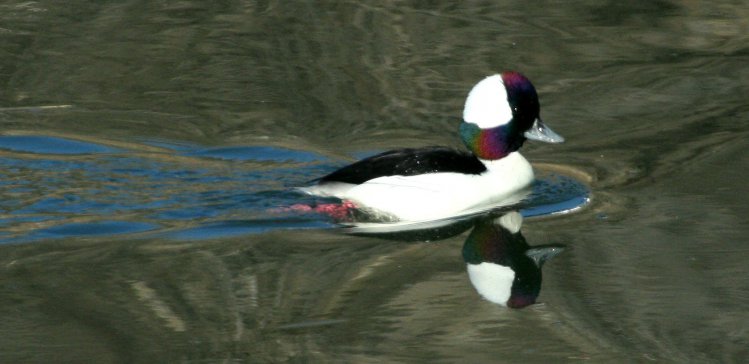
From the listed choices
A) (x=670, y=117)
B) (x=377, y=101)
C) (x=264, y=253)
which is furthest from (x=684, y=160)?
(x=264, y=253)

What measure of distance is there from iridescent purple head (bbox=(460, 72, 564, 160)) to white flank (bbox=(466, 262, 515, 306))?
1614 mm

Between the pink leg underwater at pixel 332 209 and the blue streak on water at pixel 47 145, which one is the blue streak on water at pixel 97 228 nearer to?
the pink leg underwater at pixel 332 209

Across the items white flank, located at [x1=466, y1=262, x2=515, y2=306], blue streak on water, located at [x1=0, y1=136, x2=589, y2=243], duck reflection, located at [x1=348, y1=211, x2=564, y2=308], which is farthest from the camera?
blue streak on water, located at [x1=0, y1=136, x2=589, y2=243]

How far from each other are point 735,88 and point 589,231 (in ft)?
11.7

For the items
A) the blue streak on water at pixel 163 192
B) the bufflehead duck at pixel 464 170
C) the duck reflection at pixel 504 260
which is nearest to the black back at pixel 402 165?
the bufflehead duck at pixel 464 170

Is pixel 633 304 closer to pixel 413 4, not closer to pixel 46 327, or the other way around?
pixel 46 327

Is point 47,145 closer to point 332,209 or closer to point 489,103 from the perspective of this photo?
point 332,209

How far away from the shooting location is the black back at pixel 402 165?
27.8 ft

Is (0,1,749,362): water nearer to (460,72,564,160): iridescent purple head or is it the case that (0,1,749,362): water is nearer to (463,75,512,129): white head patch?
(460,72,564,160): iridescent purple head

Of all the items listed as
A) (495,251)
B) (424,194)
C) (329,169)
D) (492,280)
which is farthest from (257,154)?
(492,280)

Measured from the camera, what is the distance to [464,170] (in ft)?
28.5

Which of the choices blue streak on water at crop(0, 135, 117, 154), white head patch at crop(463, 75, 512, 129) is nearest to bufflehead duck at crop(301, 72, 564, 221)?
white head patch at crop(463, 75, 512, 129)

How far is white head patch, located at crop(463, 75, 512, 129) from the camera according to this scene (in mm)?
8852

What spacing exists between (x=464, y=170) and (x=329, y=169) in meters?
1.25
